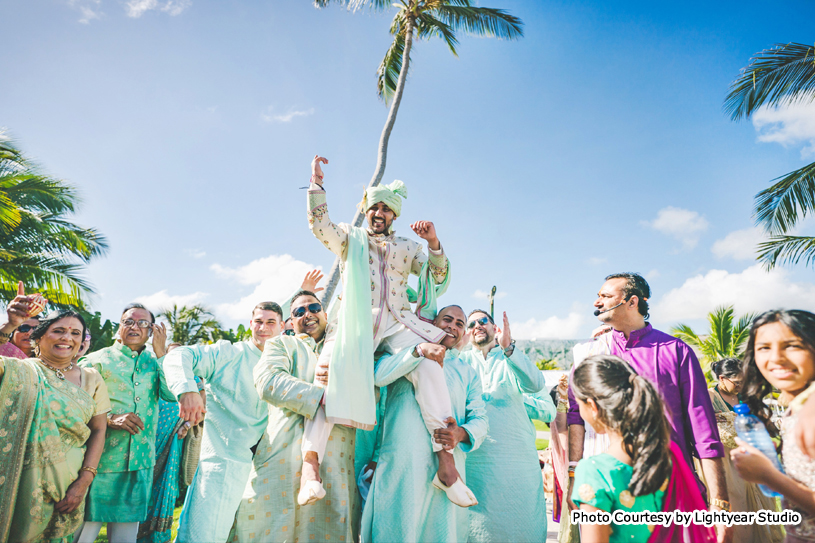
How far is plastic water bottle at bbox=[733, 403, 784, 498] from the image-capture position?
1870 millimetres

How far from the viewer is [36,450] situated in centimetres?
316

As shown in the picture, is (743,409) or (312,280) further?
(312,280)

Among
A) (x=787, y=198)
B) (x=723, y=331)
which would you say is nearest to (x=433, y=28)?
(x=787, y=198)

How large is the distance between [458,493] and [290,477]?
1083 millimetres

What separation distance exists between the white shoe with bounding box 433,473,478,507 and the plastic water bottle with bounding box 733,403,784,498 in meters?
1.50

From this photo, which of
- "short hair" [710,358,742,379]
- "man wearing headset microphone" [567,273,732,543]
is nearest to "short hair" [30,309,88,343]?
"man wearing headset microphone" [567,273,732,543]

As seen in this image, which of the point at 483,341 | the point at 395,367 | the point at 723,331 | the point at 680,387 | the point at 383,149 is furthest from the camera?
the point at 723,331

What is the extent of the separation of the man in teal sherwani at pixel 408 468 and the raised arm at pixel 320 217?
0.96m

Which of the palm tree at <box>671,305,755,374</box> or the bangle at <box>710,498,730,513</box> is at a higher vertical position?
the palm tree at <box>671,305,755,374</box>

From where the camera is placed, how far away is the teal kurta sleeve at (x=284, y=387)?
118 inches

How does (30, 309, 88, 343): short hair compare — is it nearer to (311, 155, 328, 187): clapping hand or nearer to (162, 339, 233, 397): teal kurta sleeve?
(162, 339, 233, 397): teal kurta sleeve

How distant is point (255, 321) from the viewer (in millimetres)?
4449

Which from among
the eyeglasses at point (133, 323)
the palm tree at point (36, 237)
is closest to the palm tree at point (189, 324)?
the palm tree at point (36, 237)

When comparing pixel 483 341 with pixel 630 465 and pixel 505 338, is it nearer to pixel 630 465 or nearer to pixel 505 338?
pixel 505 338
